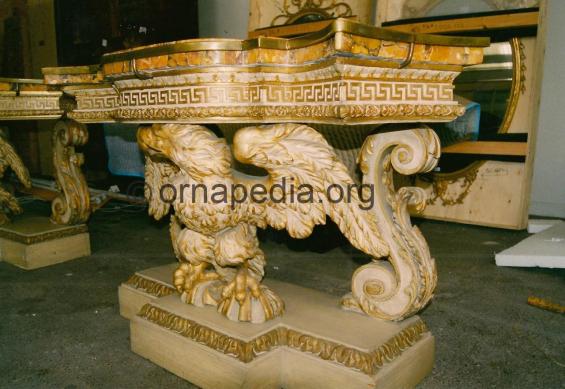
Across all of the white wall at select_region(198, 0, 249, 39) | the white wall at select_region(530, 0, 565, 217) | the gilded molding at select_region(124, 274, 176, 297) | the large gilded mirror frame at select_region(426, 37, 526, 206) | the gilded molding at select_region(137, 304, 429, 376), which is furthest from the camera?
the white wall at select_region(198, 0, 249, 39)

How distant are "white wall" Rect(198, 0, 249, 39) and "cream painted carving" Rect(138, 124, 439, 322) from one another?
3693 millimetres

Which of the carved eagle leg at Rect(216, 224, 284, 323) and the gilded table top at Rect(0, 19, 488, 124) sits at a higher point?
the gilded table top at Rect(0, 19, 488, 124)

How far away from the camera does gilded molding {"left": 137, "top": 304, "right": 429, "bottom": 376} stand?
123cm

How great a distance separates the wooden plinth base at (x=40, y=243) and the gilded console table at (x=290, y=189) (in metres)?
1.17

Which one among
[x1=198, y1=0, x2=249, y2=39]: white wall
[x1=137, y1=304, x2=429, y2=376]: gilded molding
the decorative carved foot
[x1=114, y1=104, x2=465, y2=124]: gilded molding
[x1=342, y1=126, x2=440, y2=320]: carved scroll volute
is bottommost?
[x1=137, y1=304, x2=429, y2=376]: gilded molding

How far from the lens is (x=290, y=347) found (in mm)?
1349

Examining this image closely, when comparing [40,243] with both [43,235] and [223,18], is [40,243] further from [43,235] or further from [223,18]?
[223,18]

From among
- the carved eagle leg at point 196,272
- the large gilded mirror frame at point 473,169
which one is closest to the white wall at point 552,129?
the large gilded mirror frame at point 473,169

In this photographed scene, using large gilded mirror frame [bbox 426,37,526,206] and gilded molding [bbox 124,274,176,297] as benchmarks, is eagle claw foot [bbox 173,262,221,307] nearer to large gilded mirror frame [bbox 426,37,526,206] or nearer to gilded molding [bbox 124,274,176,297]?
gilded molding [bbox 124,274,176,297]

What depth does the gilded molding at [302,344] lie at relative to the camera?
4.03ft

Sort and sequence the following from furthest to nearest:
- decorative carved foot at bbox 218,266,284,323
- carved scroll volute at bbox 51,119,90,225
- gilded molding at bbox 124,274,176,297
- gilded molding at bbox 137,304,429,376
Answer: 1. carved scroll volute at bbox 51,119,90,225
2. gilded molding at bbox 124,274,176,297
3. decorative carved foot at bbox 218,266,284,323
4. gilded molding at bbox 137,304,429,376

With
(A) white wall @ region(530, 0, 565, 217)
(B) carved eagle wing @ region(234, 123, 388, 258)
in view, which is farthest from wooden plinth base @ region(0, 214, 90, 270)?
(A) white wall @ region(530, 0, 565, 217)

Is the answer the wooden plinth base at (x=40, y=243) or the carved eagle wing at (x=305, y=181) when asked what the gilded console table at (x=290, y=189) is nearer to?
the carved eagle wing at (x=305, y=181)

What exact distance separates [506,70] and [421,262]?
2.54 meters
